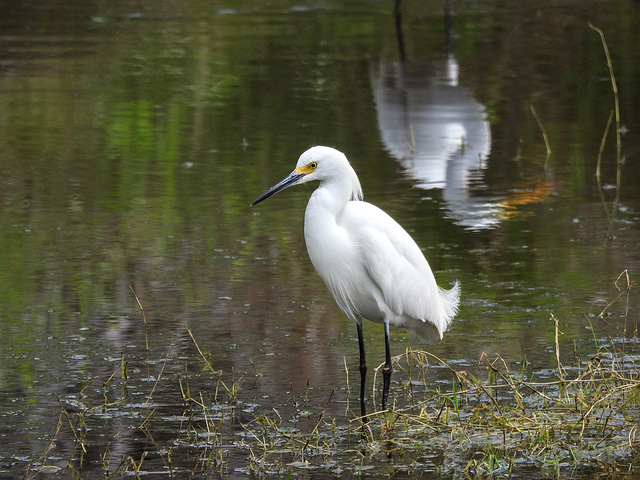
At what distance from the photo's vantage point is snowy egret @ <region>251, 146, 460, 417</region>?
504 cm

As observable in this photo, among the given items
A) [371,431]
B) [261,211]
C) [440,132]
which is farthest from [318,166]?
[440,132]

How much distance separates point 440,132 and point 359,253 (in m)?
6.09

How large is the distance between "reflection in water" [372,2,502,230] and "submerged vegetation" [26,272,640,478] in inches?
127

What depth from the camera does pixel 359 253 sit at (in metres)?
5.12

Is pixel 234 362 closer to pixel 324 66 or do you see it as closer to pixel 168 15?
pixel 324 66

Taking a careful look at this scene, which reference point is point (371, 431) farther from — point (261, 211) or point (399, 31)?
point (399, 31)

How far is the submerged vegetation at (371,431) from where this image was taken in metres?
4.27

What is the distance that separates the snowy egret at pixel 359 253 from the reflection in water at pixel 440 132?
2.75 meters

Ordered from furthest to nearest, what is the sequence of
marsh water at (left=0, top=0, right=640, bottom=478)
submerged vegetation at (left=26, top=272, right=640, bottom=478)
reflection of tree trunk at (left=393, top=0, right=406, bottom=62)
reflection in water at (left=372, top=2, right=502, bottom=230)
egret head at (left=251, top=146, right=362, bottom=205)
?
reflection of tree trunk at (left=393, top=0, right=406, bottom=62), reflection in water at (left=372, top=2, right=502, bottom=230), marsh water at (left=0, top=0, right=640, bottom=478), egret head at (left=251, top=146, right=362, bottom=205), submerged vegetation at (left=26, top=272, right=640, bottom=478)

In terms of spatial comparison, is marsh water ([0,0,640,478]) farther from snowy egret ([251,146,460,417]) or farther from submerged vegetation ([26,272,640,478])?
snowy egret ([251,146,460,417])

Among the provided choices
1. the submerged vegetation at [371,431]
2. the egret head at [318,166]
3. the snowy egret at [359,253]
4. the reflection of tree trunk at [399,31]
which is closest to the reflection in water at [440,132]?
the reflection of tree trunk at [399,31]

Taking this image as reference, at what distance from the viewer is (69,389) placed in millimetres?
5070

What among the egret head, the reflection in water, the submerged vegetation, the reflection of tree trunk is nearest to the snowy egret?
the egret head

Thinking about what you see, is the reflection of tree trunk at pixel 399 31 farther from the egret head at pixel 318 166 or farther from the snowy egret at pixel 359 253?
the egret head at pixel 318 166
